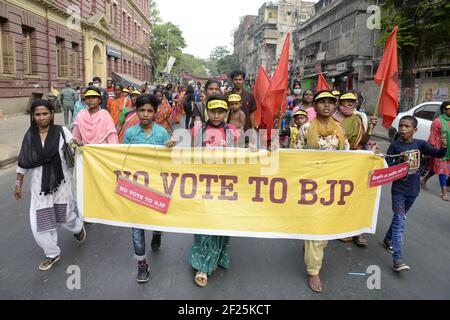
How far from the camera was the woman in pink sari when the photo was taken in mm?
4207

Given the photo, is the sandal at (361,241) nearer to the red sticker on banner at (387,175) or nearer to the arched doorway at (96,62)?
the red sticker on banner at (387,175)

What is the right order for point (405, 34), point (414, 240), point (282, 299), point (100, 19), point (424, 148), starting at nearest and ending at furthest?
1. point (282, 299)
2. point (424, 148)
3. point (414, 240)
4. point (405, 34)
5. point (100, 19)

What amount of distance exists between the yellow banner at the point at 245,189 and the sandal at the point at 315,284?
1.17 feet

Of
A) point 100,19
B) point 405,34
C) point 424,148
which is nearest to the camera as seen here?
point 424,148

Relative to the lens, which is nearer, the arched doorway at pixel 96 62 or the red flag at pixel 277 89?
the red flag at pixel 277 89

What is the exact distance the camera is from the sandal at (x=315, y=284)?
3.25 m

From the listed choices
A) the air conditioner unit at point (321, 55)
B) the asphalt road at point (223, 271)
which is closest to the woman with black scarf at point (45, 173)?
the asphalt road at point (223, 271)

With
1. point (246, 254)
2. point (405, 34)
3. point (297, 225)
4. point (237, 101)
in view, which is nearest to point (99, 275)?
point (246, 254)

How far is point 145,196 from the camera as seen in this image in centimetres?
341

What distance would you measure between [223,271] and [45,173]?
194cm

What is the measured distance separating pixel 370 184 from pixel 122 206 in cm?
235
